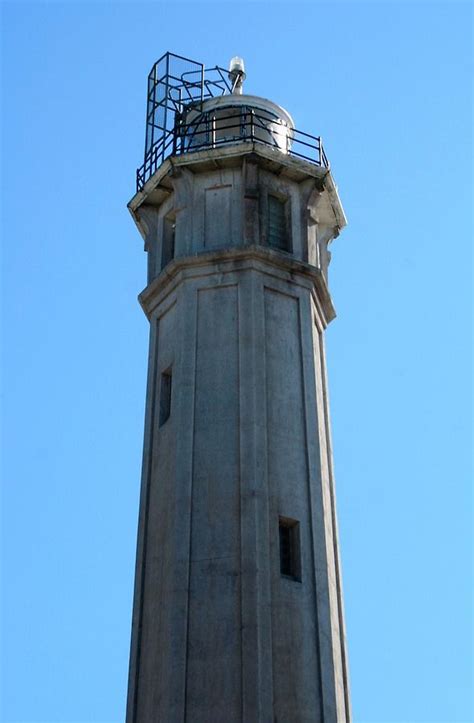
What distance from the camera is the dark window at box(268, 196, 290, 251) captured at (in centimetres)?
3422

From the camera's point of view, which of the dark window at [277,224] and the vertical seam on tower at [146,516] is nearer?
the vertical seam on tower at [146,516]

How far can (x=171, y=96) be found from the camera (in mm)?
39875

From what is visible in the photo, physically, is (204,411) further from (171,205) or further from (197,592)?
(171,205)

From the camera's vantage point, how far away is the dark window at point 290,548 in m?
28.2

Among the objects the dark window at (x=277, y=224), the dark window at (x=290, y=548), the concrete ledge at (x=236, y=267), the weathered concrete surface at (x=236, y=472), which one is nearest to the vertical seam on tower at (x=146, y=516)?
the weathered concrete surface at (x=236, y=472)

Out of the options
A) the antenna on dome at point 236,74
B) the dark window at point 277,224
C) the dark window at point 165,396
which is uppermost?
the antenna on dome at point 236,74

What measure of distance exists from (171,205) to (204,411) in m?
8.29

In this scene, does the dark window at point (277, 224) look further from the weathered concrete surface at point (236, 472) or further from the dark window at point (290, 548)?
the dark window at point (290, 548)

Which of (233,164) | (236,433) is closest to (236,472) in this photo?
(236,433)

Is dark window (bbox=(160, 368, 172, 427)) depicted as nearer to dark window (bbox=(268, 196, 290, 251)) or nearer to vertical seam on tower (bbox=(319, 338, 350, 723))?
vertical seam on tower (bbox=(319, 338, 350, 723))

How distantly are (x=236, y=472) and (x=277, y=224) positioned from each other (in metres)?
9.07

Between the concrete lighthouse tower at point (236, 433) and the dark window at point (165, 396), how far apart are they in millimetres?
42

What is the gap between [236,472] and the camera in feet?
95.1

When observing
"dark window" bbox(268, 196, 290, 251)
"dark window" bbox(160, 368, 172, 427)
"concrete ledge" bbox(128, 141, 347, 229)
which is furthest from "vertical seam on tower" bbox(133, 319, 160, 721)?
"concrete ledge" bbox(128, 141, 347, 229)
